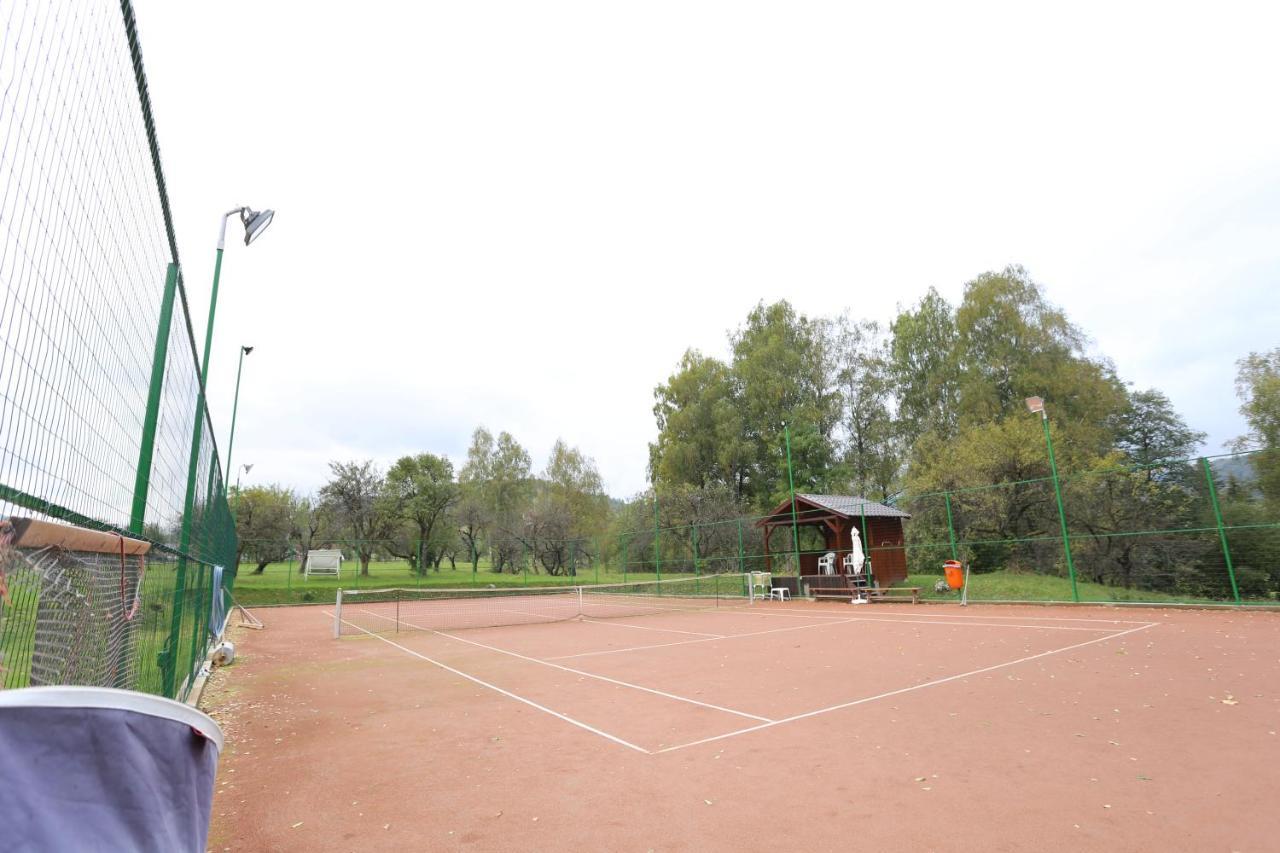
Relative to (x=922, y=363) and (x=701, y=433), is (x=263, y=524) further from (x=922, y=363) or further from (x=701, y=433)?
(x=922, y=363)

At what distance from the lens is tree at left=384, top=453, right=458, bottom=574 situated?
3666 cm

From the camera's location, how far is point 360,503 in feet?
114

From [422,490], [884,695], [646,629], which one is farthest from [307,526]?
[884,695]

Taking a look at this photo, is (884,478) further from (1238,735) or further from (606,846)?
(606,846)

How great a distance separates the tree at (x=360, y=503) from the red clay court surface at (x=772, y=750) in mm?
26688

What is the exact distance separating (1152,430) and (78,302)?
45.6 meters

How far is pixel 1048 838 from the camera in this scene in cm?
331

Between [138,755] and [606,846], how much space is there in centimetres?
291

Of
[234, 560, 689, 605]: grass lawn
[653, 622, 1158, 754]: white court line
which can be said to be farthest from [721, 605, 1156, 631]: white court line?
[234, 560, 689, 605]: grass lawn

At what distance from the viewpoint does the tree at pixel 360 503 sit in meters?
34.8

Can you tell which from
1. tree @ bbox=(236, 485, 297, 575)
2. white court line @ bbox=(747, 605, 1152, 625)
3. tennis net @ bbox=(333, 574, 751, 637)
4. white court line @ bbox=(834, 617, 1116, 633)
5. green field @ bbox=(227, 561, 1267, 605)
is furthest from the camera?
tree @ bbox=(236, 485, 297, 575)

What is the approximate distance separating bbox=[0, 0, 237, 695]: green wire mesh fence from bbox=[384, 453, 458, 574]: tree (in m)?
34.3

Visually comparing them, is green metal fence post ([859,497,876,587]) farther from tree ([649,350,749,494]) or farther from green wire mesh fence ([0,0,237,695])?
green wire mesh fence ([0,0,237,695])

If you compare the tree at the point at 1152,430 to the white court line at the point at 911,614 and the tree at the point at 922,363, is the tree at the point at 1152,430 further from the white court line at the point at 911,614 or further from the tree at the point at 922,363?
the white court line at the point at 911,614
